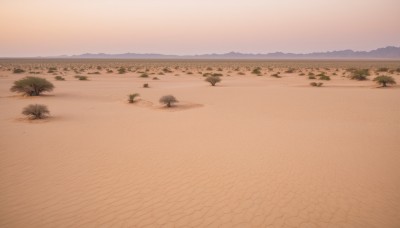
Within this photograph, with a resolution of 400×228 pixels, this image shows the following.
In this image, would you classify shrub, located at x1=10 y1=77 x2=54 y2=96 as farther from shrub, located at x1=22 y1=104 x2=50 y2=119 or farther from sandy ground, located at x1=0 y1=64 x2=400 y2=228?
shrub, located at x1=22 y1=104 x2=50 y2=119

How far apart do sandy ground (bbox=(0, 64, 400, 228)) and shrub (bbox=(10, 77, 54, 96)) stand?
614 cm

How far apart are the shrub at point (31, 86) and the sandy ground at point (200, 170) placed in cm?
614

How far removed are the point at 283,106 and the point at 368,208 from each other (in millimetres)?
11899

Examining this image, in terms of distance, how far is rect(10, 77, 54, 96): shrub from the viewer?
19.2 m

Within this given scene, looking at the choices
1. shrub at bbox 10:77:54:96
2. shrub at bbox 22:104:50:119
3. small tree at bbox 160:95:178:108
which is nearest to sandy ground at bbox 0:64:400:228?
shrub at bbox 22:104:50:119

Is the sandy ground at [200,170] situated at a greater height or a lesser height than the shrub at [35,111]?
lesser

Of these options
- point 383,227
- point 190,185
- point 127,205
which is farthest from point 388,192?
point 127,205

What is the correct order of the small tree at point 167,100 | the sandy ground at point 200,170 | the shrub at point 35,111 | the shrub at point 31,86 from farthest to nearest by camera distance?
the shrub at point 31,86 < the small tree at point 167,100 < the shrub at point 35,111 < the sandy ground at point 200,170

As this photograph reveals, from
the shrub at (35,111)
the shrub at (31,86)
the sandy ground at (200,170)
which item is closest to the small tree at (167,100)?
the sandy ground at (200,170)

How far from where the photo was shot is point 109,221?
4.80 metres

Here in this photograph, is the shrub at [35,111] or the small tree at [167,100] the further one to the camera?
the small tree at [167,100]

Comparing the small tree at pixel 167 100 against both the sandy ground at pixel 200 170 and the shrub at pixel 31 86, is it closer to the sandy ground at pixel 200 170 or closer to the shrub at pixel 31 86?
the sandy ground at pixel 200 170

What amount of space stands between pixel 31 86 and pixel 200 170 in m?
17.8

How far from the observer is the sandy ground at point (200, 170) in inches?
197
